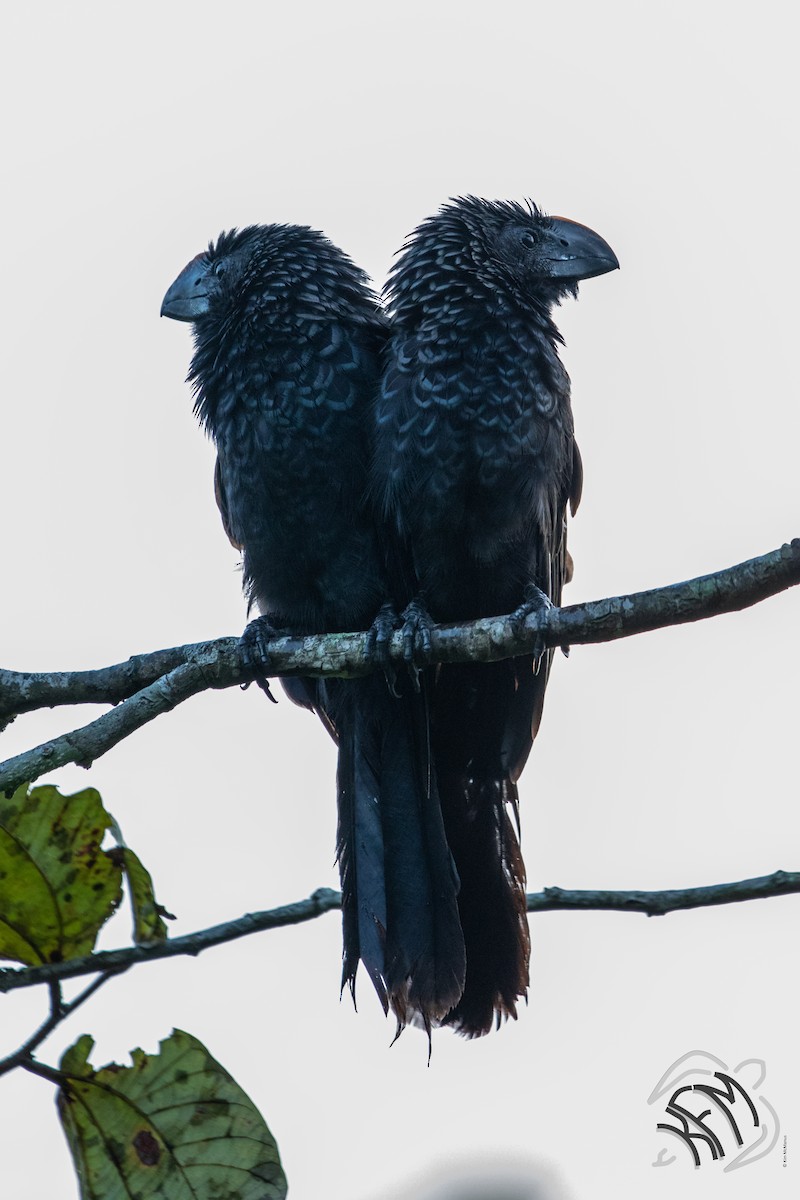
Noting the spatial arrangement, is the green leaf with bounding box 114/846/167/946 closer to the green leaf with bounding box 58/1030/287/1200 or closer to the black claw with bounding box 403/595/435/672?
the green leaf with bounding box 58/1030/287/1200

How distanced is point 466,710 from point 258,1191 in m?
2.57

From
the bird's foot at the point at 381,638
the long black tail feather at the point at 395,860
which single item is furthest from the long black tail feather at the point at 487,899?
the bird's foot at the point at 381,638

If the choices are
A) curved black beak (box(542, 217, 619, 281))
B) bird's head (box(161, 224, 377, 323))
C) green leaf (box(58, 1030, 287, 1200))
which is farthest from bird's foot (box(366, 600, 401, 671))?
green leaf (box(58, 1030, 287, 1200))

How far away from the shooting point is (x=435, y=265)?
4.87 meters

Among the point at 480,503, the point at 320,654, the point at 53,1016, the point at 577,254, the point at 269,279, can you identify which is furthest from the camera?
the point at 577,254

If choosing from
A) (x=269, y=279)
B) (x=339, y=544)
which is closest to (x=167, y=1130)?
(x=339, y=544)

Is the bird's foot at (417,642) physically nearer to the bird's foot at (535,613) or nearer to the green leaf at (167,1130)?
the bird's foot at (535,613)

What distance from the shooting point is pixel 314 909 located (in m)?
3.02

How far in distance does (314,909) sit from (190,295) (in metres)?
2.91

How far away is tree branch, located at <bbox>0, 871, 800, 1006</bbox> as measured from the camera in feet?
8.43

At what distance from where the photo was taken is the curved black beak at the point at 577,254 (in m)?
5.11

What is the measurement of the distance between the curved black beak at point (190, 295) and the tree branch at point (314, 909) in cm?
278

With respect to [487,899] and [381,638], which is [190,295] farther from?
[487,899]

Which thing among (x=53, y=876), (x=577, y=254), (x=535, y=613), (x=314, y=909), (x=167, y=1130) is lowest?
(x=167, y=1130)
